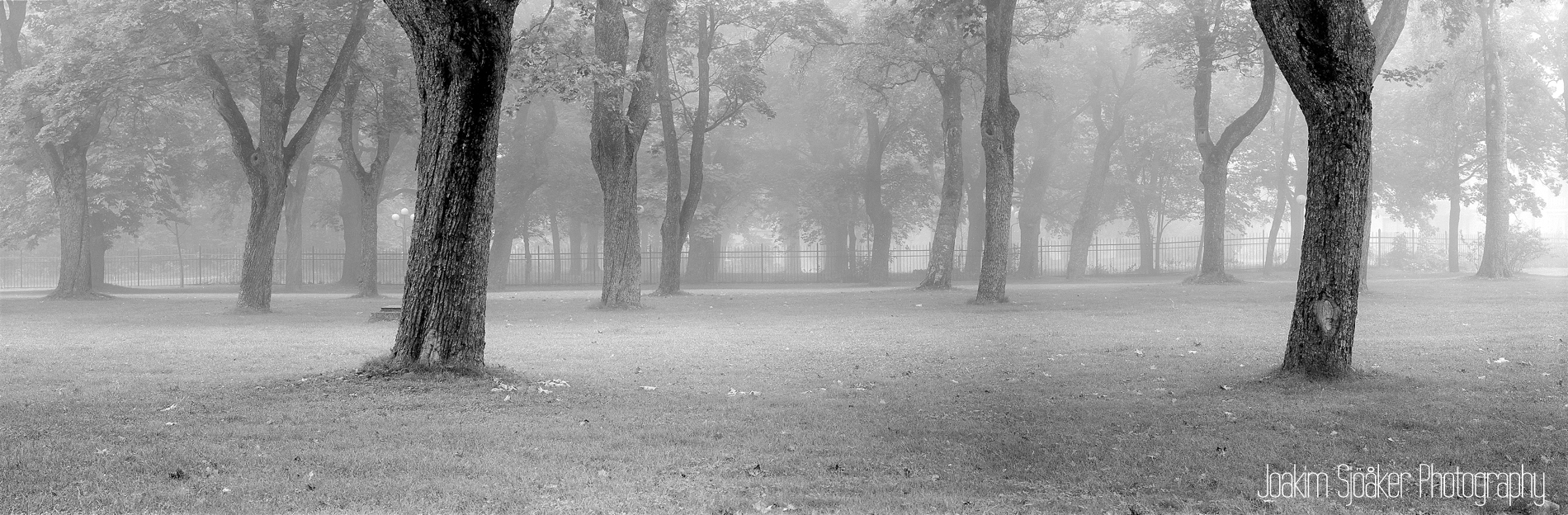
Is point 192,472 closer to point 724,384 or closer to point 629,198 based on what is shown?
point 724,384

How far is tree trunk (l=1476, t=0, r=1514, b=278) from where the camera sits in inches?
1257

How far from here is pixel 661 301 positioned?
2561cm

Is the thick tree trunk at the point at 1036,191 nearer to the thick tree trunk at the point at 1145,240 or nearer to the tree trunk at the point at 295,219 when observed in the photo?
the thick tree trunk at the point at 1145,240

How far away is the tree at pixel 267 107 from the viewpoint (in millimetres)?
21391

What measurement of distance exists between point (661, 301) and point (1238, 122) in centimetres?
1651

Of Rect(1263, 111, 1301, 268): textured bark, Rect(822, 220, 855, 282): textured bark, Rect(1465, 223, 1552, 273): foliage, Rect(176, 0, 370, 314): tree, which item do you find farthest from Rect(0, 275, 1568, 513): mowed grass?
Rect(822, 220, 855, 282): textured bark

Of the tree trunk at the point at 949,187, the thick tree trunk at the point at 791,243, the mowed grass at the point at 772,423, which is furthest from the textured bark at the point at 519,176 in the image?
the mowed grass at the point at 772,423

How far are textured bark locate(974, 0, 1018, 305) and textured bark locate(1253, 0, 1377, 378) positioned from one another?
43.6ft

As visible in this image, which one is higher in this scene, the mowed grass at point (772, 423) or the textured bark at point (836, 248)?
the textured bark at point (836, 248)

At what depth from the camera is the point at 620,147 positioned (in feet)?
71.3

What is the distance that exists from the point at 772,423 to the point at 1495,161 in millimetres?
33347

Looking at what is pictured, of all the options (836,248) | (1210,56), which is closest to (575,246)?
(836,248)

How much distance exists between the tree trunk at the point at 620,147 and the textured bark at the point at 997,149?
7244mm

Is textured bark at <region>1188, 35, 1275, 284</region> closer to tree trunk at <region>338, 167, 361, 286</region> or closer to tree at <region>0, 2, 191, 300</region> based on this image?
tree at <region>0, 2, 191, 300</region>
